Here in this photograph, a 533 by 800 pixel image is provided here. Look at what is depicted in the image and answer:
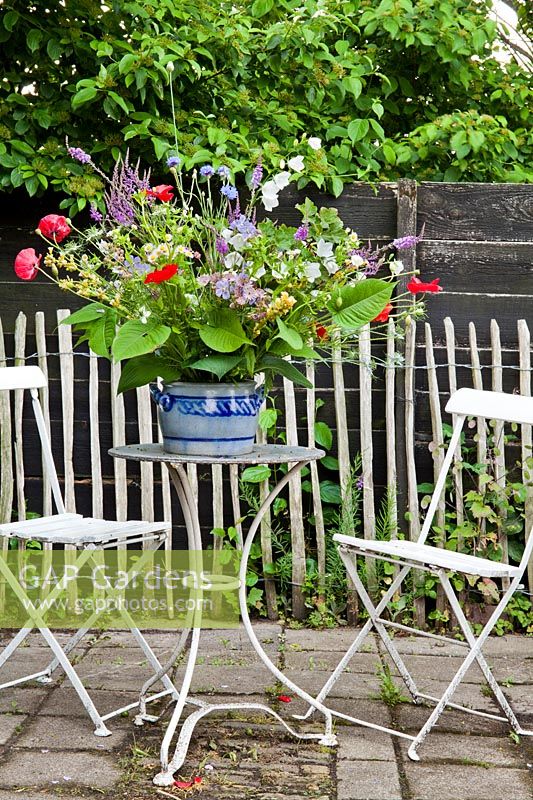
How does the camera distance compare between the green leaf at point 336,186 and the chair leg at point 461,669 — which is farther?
the green leaf at point 336,186

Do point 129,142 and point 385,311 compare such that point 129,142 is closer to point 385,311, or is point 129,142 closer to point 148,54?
point 148,54

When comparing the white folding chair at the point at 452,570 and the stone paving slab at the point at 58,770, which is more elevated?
the white folding chair at the point at 452,570

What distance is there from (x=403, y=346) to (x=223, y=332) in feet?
6.31

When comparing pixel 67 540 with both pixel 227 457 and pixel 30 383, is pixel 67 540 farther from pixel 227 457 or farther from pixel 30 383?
pixel 30 383

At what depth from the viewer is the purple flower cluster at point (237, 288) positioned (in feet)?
8.66

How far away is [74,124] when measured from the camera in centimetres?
438

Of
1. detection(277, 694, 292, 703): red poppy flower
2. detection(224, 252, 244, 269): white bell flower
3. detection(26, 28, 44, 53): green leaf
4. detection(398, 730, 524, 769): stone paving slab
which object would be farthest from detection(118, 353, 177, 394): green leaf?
detection(26, 28, 44, 53): green leaf

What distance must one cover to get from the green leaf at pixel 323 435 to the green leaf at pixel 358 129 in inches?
52.8

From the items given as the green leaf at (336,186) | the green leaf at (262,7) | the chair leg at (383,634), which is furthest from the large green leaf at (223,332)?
the green leaf at (262,7)

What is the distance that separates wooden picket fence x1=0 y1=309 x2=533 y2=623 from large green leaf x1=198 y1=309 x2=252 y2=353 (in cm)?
157

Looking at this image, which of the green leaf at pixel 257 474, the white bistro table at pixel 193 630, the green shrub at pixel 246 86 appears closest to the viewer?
the white bistro table at pixel 193 630

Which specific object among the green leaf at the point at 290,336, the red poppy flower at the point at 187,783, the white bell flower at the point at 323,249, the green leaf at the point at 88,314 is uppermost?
the white bell flower at the point at 323,249

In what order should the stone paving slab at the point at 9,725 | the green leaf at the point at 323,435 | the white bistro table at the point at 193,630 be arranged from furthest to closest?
1. the green leaf at the point at 323,435
2. the stone paving slab at the point at 9,725
3. the white bistro table at the point at 193,630

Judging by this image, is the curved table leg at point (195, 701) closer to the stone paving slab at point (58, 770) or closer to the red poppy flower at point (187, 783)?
the red poppy flower at point (187, 783)
